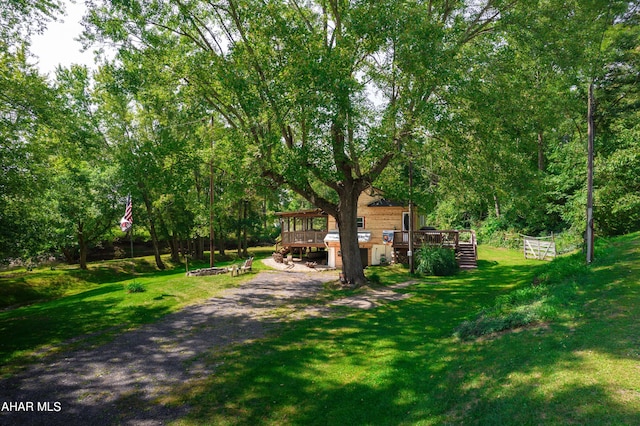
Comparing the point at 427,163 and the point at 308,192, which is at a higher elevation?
the point at 427,163

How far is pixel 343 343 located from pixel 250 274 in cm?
1407

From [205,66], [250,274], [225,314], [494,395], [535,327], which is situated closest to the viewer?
[494,395]

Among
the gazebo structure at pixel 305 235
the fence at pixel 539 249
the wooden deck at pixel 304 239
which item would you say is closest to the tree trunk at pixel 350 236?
the gazebo structure at pixel 305 235

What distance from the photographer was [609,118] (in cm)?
2653

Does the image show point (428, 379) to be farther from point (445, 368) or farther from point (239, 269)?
point (239, 269)

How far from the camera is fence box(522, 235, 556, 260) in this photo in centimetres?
2311

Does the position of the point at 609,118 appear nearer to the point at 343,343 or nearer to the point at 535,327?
the point at 535,327

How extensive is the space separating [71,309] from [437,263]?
18.2m

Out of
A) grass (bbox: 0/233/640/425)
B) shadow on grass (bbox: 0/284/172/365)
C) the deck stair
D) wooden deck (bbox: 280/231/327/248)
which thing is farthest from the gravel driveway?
wooden deck (bbox: 280/231/327/248)

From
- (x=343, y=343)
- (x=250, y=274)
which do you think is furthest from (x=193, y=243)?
(x=343, y=343)

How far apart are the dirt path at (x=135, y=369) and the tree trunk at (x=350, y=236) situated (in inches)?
113

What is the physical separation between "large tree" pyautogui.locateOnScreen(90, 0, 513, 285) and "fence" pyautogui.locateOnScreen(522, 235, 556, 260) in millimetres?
15060

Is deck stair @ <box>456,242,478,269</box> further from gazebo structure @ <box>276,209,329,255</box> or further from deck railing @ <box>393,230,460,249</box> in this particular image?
gazebo structure @ <box>276,209,329,255</box>

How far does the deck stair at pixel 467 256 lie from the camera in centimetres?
2242
